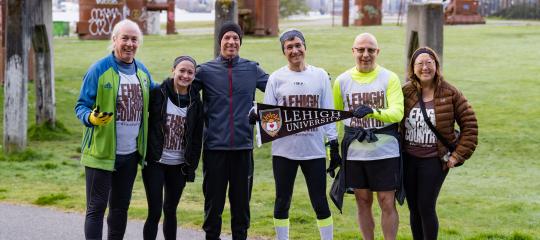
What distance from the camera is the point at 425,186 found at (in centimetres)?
Result: 775

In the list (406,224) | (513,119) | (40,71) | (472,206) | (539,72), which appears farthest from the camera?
(539,72)

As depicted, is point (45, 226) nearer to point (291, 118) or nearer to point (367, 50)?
point (291, 118)

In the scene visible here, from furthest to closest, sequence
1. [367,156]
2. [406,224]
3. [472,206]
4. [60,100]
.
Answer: [60,100] < [472,206] < [406,224] < [367,156]

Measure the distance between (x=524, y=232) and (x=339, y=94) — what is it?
272cm

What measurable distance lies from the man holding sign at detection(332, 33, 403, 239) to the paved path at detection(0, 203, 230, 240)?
2.18 meters

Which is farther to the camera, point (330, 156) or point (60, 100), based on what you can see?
point (60, 100)

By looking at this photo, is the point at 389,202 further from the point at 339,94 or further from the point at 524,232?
the point at 524,232

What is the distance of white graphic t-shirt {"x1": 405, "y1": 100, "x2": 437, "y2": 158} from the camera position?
303 inches

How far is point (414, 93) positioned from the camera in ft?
25.5

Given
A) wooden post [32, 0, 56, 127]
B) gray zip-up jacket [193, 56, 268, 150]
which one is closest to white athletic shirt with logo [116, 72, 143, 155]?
gray zip-up jacket [193, 56, 268, 150]

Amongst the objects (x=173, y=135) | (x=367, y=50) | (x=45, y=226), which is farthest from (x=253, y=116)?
(x=45, y=226)

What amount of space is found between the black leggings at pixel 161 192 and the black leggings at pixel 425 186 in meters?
1.75

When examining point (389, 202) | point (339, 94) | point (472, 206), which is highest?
point (339, 94)

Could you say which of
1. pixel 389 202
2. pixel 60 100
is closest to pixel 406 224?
pixel 389 202
